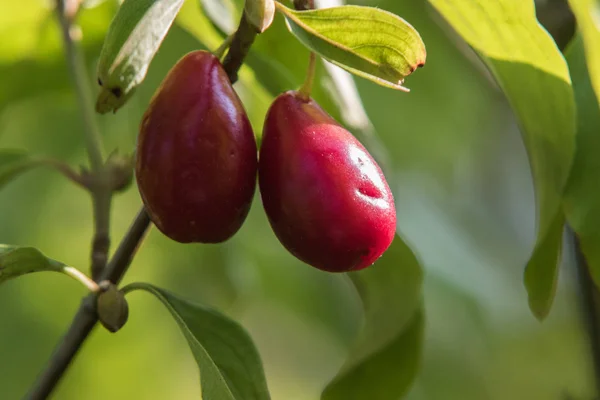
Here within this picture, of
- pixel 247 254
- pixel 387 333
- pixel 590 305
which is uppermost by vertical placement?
pixel 387 333

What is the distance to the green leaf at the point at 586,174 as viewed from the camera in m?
0.68

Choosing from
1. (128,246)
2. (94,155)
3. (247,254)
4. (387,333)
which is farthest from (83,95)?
(247,254)

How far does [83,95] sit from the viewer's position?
3.11ft

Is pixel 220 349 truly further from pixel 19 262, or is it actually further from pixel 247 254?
pixel 247 254

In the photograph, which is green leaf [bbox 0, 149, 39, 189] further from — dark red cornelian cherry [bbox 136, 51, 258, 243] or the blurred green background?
dark red cornelian cherry [bbox 136, 51, 258, 243]

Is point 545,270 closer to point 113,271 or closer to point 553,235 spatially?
point 553,235

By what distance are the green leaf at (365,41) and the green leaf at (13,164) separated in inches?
19.4

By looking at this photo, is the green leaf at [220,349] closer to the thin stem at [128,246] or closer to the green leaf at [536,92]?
the thin stem at [128,246]

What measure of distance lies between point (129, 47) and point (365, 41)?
155 mm

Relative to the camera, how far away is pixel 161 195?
0.52 metres

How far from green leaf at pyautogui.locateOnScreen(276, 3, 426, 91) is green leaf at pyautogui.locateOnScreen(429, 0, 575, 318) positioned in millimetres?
166

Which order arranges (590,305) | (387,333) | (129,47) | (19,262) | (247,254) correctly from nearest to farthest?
(129,47) < (19,262) < (387,333) < (590,305) < (247,254)

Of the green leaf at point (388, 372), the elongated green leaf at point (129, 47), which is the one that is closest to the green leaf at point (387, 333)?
the green leaf at point (388, 372)

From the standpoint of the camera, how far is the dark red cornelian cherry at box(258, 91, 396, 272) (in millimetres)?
524
